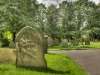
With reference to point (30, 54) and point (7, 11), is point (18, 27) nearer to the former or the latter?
point (7, 11)

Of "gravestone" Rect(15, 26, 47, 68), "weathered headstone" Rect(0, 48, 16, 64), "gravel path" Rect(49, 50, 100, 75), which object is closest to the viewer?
"gravestone" Rect(15, 26, 47, 68)

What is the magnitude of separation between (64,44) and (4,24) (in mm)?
10585

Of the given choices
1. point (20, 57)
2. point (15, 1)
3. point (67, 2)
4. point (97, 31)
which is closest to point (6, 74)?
point (20, 57)

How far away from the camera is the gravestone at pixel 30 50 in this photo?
10.8 meters

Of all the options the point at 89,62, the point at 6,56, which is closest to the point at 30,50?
the point at 6,56

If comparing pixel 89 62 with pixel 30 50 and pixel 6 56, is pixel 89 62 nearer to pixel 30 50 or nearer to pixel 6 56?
pixel 6 56

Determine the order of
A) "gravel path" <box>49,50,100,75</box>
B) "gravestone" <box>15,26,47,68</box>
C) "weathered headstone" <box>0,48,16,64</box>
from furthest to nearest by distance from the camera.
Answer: "weathered headstone" <box>0,48,16,64</box> → "gravel path" <box>49,50,100,75</box> → "gravestone" <box>15,26,47,68</box>

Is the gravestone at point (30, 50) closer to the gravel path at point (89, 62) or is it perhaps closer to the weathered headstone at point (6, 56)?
the weathered headstone at point (6, 56)

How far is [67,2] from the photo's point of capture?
81875mm

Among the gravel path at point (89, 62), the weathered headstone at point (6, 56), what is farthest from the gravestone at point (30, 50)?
the gravel path at point (89, 62)

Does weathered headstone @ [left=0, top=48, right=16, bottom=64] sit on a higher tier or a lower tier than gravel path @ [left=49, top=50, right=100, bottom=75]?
higher

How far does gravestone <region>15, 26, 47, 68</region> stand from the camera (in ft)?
35.3

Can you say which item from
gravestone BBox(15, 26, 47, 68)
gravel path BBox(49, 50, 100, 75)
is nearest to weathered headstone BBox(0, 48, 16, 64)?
gravestone BBox(15, 26, 47, 68)

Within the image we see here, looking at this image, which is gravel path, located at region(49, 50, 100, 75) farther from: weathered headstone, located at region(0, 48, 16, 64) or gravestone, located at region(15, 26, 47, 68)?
weathered headstone, located at region(0, 48, 16, 64)
